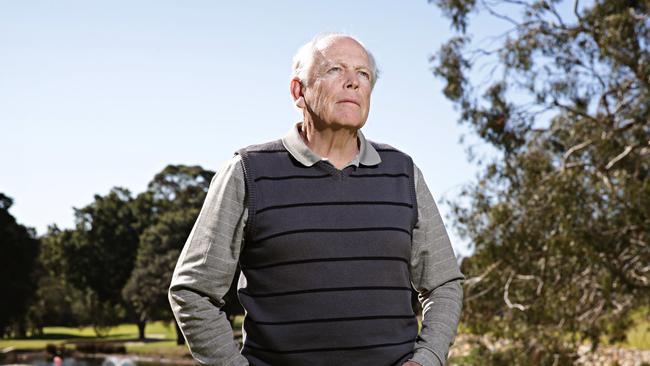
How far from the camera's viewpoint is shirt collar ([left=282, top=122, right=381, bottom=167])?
1810mm

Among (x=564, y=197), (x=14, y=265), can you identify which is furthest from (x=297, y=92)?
(x=14, y=265)

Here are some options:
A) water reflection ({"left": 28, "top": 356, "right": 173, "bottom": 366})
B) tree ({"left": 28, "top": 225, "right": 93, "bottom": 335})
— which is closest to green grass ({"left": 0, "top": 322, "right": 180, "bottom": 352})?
tree ({"left": 28, "top": 225, "right": 93, "bottom": 335})

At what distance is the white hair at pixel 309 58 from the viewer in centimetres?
186

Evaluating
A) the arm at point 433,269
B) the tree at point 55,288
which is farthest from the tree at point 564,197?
the tree at point 55,288

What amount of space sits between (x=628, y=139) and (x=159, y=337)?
32566 mm

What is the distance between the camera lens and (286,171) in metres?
1.80

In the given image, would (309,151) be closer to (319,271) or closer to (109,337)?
(319,271)

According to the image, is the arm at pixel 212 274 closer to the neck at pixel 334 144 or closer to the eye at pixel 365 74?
the neck at pixel 334 144

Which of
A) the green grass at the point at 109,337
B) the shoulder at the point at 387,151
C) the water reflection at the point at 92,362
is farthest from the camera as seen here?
the green grass at the point at 109,337

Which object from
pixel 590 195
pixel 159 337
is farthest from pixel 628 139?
pixel 159 337

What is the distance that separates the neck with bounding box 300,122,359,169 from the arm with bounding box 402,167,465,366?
192mm

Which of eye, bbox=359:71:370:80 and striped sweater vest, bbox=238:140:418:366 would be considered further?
Answer: eye, bbox=359:71:370:80

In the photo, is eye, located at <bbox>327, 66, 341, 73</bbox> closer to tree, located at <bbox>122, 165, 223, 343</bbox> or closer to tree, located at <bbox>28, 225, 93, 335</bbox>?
tree, located at <bbox>122, 165, 223, 343</bbox>

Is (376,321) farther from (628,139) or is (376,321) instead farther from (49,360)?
(49,360)
